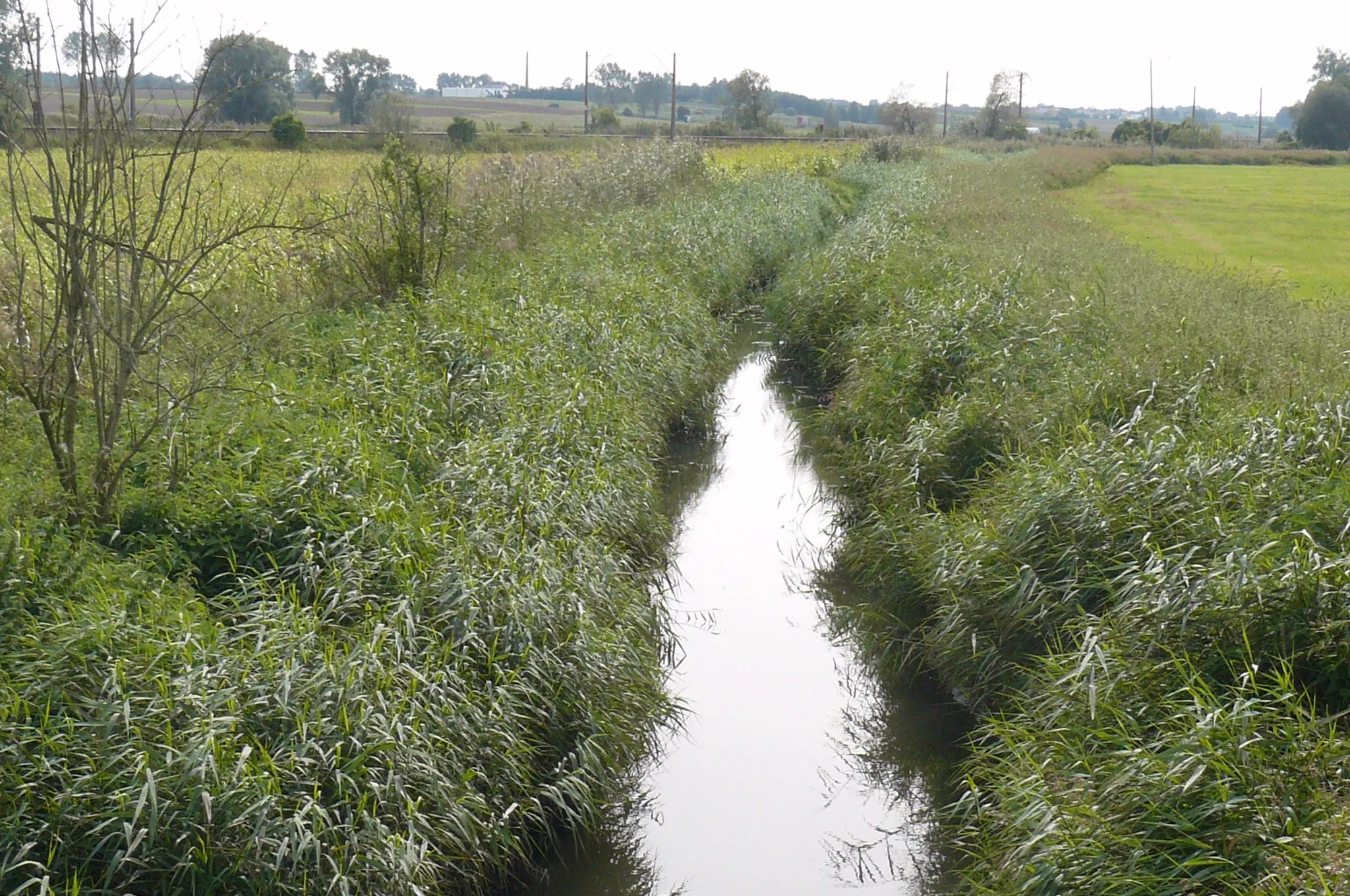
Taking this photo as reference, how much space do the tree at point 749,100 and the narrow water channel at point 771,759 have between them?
5727 cm

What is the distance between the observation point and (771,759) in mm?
5320

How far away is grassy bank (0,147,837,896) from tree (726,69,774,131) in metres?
57.1

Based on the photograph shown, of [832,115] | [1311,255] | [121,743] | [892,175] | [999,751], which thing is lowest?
[999,751]

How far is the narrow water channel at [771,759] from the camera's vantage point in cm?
452

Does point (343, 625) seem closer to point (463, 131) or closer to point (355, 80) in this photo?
point (463, 131)

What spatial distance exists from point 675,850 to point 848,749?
1.14 meters

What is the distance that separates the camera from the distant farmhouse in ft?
316

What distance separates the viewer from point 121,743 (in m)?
3.45

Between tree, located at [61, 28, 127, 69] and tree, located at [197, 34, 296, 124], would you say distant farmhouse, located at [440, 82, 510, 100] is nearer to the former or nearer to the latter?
tree, located at [197, 34, 296, 124]

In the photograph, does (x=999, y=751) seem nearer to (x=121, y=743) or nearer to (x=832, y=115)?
(x=121, y=743)

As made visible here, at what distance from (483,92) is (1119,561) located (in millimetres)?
102865

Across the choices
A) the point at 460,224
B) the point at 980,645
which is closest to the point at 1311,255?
the point at 460,224

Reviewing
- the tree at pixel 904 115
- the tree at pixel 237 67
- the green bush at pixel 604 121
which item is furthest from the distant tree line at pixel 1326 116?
the tree at pixel 237 67

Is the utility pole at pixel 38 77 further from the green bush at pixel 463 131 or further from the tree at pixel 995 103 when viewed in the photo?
the tree at pixel 995 103
